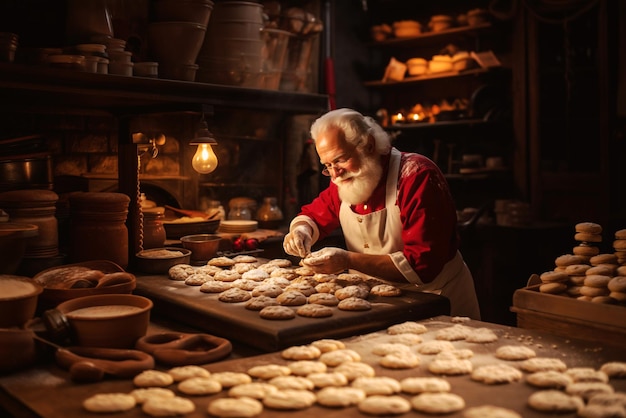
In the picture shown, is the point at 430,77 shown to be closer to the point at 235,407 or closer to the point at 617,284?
the point at 617,284

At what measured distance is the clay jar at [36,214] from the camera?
3.20 meters

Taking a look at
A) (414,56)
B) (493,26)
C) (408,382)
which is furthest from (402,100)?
(408,382)

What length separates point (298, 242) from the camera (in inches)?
147

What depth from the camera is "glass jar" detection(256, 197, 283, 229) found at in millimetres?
5574

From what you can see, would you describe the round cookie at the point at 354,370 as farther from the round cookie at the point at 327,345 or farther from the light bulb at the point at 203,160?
the light bulb at the point at 203,160

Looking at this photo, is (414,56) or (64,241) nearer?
(64,241)

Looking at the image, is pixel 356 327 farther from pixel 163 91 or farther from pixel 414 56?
pixel 414 56

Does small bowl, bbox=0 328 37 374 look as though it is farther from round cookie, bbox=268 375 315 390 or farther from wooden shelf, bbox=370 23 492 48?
wooden shelf, bbox=370 23 492 48

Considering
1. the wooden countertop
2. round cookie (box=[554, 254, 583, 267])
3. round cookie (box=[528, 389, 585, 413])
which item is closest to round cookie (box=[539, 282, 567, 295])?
round cookie (box=[554, 254, 583, 267])

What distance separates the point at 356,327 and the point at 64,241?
6.25 feet

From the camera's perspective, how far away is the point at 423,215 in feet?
11.2

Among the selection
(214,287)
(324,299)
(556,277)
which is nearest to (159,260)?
(214,287)

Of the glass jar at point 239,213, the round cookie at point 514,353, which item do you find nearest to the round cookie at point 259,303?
the round cookie at point 514,353

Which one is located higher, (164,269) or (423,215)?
(423,215)
